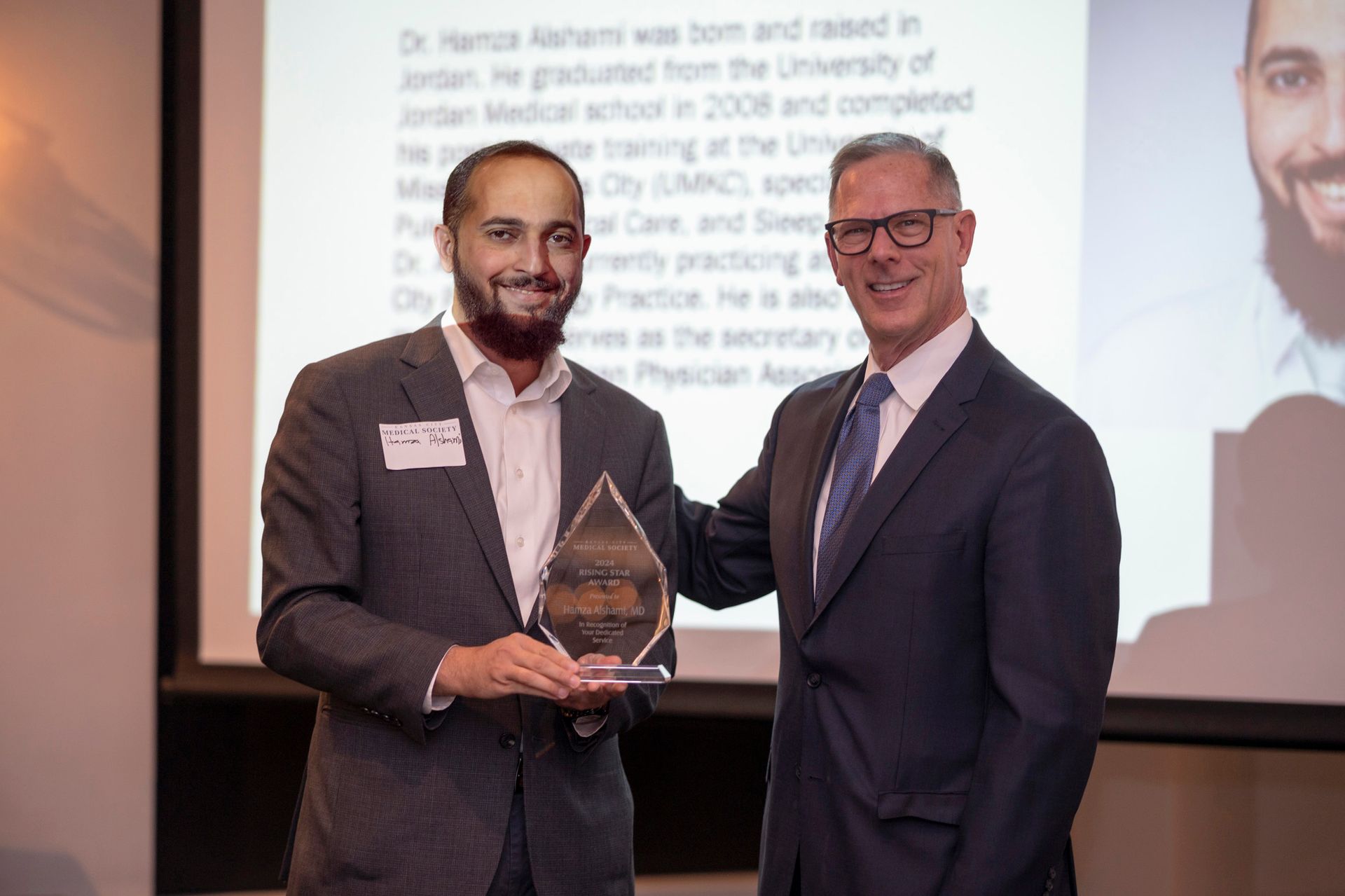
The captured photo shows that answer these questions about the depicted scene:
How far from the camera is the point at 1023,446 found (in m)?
1.87

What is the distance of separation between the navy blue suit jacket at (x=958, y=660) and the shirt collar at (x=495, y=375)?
0.57 m

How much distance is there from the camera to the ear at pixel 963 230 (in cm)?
209

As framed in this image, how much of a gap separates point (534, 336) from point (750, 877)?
2.74 metres

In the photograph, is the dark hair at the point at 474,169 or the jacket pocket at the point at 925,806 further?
the dark hair at the point at 474,169

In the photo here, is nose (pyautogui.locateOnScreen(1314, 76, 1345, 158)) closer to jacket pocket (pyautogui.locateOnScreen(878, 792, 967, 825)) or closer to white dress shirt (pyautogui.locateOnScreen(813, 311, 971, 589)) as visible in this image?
white dress shirt (pyautogui.locateOnScreen(813, 311, 971, 589))

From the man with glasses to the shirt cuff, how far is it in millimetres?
645

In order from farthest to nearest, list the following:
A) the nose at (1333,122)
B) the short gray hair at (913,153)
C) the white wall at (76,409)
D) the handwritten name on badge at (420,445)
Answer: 1. the white wall at (76,409)
2. the nose at (1333,122)
3. the short gray hair at (913,153)
4. the handwritten name on badge at (420,445)

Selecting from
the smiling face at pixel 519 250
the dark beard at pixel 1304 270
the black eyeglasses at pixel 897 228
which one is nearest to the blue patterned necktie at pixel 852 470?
the black eyeglasses at pixel 897 228

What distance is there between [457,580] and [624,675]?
1.25 feet

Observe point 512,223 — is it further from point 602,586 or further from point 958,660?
point 958,660

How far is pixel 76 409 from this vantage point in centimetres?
393

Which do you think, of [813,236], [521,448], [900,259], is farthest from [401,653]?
[813,236]

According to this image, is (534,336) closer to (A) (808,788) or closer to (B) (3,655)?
(A) (808,788)

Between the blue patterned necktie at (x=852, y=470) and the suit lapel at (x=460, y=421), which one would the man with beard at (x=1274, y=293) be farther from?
the suit lapel at (x=460, y=421)
